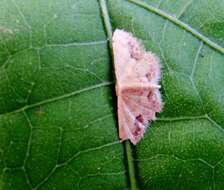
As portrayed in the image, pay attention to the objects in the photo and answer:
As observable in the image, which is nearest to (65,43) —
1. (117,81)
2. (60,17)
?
(60,17)

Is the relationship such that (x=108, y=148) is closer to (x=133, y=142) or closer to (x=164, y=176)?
(x=133, y=142)

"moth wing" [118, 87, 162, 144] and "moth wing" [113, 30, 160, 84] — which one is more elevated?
"moth wing" [113, 30, 160, 84]

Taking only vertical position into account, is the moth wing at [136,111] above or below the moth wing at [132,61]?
below

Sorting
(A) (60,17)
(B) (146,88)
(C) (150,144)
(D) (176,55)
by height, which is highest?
(A) (60,17)

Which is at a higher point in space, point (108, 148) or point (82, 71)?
point (82, 71)
